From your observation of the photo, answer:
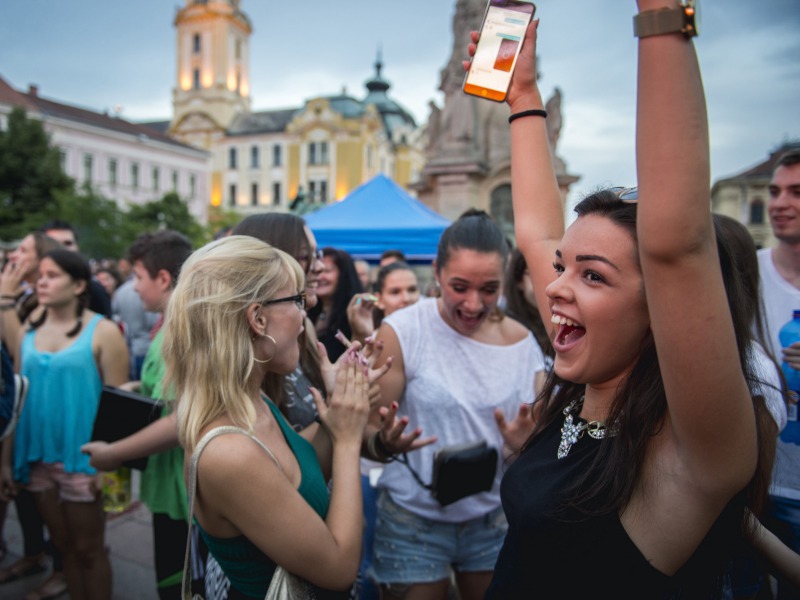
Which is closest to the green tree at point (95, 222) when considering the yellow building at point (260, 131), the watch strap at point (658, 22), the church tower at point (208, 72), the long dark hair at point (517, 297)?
the yellow building at point (260, 131)

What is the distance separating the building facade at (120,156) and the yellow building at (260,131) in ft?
15.8

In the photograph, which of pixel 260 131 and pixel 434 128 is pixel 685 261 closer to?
pixel 434 128

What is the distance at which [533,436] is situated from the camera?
151cm

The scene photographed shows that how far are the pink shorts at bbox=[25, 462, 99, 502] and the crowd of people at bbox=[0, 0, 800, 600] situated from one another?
17 mm

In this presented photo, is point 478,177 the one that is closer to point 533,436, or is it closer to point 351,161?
point 533,436

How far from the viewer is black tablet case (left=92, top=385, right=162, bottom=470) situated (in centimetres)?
256

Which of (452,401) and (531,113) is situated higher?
(531,113)

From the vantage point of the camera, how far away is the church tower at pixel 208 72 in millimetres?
59750

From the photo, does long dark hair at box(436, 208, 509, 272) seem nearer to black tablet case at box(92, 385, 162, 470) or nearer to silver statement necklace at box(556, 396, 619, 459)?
silver statement necklace at box(556, 396, 619, 459)

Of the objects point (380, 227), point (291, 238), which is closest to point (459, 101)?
point (380, 227)

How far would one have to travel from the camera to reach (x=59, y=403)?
3.18 metres

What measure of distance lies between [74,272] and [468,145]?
8748 millimetres

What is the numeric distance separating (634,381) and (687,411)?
0.24 metres

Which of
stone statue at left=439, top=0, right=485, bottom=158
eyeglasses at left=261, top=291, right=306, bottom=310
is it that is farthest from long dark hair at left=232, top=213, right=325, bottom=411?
stone statue at left=439, top=0, right=485, bottom=158
